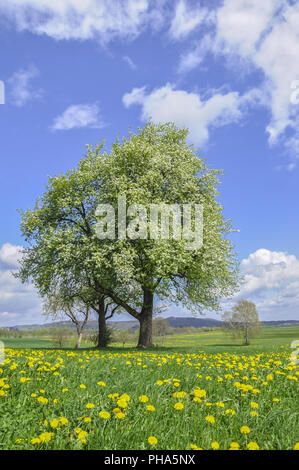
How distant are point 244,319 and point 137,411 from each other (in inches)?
2653

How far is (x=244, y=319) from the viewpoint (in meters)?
67.7

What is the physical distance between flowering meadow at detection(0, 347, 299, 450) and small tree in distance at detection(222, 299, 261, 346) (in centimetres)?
6337

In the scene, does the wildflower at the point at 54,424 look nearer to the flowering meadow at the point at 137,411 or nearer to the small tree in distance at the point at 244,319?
the flowering meadow at the point at 137,411

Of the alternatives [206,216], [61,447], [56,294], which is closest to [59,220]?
[56,294]

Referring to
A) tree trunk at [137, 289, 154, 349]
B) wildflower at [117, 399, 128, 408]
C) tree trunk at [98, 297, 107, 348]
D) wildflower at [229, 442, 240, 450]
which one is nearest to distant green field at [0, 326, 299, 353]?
tree trunk at [137, 289, 154, 349]

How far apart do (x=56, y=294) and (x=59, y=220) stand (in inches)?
283

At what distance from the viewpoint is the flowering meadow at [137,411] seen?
4.08 m

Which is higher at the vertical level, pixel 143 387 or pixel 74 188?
pixel 74 188

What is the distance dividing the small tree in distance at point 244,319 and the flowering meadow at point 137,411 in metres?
63.4

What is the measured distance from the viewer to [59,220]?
2577cm

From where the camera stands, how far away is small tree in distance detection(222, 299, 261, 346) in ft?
221

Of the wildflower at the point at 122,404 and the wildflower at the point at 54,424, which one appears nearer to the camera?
the wildflower at the point at 54,424

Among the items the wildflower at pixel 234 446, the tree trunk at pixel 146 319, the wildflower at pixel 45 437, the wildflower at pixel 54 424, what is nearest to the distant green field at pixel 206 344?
the tree trunk at pixel 146 319
